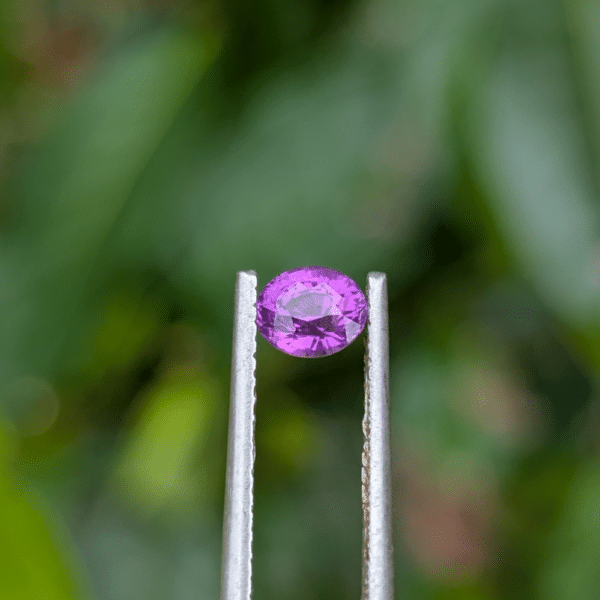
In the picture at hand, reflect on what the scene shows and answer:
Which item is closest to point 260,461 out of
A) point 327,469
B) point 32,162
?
point 327,469

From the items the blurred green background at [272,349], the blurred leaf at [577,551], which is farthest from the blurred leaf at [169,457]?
the blurred leaf at [577,551]

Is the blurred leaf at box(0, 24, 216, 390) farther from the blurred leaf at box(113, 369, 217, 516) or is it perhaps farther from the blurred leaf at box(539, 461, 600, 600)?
the blurred leaf at box(539, 461, 600, 600)

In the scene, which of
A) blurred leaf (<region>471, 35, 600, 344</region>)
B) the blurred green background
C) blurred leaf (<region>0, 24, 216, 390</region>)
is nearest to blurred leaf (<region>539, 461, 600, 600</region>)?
the blurred green background

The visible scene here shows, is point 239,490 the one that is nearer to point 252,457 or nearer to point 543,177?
point 252,457

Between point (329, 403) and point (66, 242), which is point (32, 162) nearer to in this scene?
point (66, 242)

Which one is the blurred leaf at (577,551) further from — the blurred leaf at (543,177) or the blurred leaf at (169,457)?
the blurred leaf at (169,457)

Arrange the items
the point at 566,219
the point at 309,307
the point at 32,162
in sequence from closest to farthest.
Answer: the point at 309,307 → the point at 566,219 → the point at 32,162
